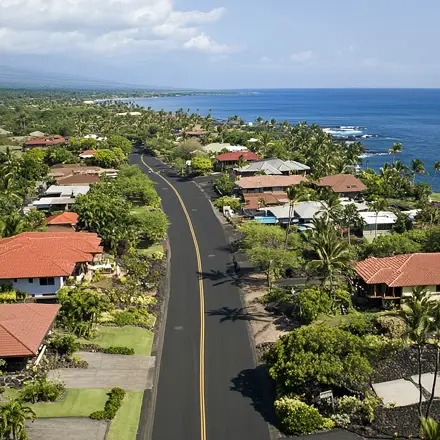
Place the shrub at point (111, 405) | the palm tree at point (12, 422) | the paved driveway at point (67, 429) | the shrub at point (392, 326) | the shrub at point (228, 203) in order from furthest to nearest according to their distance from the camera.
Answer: the shrub at point (228, 203) → the shrub at point (392, 326) → the shrub at point (111, 405) → the paved driveway at point (67, 429) → the palm tree at point (12, 422)

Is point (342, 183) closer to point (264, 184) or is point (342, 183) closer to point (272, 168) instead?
point (264, 184)

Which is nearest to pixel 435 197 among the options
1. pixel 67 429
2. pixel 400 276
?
pixel 400 276

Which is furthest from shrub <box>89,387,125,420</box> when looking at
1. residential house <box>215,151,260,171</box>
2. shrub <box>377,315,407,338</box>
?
residential house <box>215,151,260,171</box>

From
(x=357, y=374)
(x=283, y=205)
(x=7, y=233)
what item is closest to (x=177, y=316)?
(x=357, y=374)

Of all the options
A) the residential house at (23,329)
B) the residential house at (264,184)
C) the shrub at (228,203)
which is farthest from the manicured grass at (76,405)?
the residential house at (264,184)

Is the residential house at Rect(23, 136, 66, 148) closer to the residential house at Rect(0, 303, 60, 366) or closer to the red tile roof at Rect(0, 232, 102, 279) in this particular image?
the red tile roof at Rect(0, 232, 102, 279)

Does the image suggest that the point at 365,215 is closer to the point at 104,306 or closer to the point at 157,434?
the point at 104,306

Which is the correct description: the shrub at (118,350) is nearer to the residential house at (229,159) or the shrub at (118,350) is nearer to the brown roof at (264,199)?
the brown roof at (264,199)
